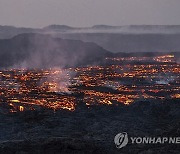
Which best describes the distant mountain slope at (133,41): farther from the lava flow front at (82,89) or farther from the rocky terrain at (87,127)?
the rocky terrain at (87,127)

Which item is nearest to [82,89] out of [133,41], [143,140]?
[143,140]

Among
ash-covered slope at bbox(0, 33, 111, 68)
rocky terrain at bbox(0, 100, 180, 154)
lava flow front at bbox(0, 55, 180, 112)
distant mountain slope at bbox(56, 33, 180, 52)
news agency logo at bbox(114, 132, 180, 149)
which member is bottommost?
news agency logo at bbox(114, 132, 180, 149)

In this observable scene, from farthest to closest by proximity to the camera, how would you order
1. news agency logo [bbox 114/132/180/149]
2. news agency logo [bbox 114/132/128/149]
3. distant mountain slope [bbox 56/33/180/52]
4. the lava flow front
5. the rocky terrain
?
1. distant mountain slope [bbox 56/33/180/52]
2. the lava flow front
3. news agency logo [bbox 114/132/128/149]
4. news agency logo [bbox 114/132/180/149]
5. the rocky terrain

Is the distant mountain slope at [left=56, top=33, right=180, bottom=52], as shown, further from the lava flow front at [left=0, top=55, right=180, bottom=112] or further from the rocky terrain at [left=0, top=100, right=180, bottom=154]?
the rocky terrain at [left=0, top=100, right=180, bottom=154]

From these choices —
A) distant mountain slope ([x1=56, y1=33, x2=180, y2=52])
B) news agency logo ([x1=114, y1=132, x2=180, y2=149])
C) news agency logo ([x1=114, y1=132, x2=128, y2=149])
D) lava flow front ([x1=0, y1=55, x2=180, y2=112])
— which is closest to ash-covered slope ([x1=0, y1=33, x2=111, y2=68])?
lava flow front ([x1=0, y1=55, x2=180, y2=112])

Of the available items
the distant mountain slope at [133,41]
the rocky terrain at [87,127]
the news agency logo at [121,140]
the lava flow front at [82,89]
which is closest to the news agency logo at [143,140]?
the news agency logo at [121,140]

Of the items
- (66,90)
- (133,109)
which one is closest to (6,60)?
(66,90)

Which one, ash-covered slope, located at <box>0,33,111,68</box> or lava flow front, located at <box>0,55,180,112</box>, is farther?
ash-covered slope, located at <box>0,33,111,68</box>

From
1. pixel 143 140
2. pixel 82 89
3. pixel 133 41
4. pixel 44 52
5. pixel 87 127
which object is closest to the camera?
pixel 143 140

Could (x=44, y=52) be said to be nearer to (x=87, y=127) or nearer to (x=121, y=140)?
(x=87, y=127)
